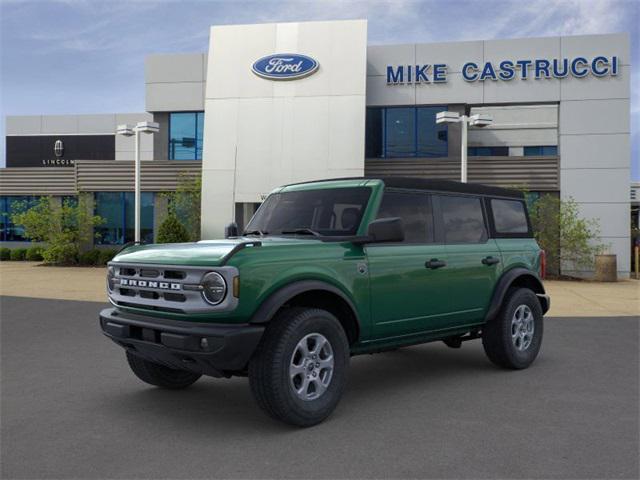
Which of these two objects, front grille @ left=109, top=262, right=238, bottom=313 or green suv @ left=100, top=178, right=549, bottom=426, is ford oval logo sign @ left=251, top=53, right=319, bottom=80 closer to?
green suv @ left=100, top=178, right=549, bottom=426

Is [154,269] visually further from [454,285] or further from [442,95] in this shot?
[442,95]

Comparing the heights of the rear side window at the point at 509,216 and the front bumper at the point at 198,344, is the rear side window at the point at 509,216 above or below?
above

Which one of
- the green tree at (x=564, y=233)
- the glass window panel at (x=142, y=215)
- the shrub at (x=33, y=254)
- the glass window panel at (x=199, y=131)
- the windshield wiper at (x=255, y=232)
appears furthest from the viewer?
the shrub at (x=33, y=254)

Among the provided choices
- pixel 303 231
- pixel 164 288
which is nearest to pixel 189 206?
pixel 303 231

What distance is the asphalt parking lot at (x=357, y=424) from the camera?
367cm

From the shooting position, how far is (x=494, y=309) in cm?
605

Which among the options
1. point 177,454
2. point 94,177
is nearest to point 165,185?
point 94,177

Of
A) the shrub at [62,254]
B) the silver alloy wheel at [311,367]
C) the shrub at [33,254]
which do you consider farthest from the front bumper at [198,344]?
the shrub at [33,254]

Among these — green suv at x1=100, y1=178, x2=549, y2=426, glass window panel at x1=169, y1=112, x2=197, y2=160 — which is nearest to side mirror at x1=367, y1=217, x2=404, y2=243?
green suv at x1=100, y1=178, x2=549, y2=426

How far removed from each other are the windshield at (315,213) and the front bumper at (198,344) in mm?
1385

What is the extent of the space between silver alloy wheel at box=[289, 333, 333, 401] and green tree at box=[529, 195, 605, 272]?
17313 millimetres

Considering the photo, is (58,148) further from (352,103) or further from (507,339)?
(507,339)

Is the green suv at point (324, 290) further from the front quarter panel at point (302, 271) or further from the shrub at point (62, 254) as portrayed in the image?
the shrub at point (62, 254)

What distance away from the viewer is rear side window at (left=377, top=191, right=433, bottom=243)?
532 cm
